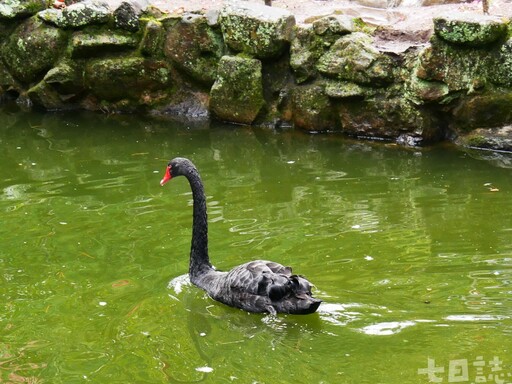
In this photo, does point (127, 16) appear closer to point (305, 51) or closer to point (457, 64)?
point (305, 51)

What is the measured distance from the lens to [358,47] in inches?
367

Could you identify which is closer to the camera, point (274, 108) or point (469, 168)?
point (469, 168)

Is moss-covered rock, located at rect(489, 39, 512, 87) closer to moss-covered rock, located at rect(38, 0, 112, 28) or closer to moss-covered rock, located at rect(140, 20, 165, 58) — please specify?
moss-covered rock, located at rect(140, 20, 165, 58)

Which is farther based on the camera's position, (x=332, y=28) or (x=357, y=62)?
(x=332, y=28)

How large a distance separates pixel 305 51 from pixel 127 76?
8.00ft

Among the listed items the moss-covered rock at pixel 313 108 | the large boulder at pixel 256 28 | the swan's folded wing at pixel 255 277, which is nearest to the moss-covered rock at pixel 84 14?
the large boulder at pixel 256 28

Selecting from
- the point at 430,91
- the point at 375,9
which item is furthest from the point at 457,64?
the point at 375,9

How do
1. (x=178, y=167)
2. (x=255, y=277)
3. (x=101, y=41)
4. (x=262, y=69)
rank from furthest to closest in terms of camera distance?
(x=101, y=41) → (x=262, y=69) → (x=178, y=167) → (x=255, y=277)

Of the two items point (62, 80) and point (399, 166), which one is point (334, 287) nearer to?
point (399, 166)

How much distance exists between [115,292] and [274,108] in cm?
503

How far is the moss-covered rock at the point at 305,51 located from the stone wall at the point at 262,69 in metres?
0.01

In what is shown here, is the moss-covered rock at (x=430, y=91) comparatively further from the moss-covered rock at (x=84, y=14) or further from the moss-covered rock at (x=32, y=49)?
the moss-covered rock at (x=32, y=49)

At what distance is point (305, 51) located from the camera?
9.74 metres

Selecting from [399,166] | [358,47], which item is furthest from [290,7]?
[399,166]
